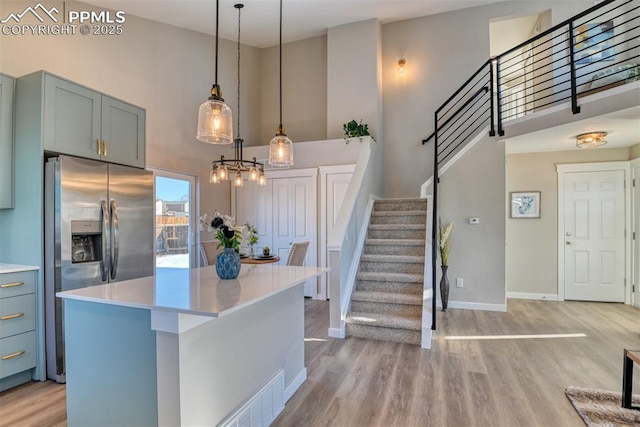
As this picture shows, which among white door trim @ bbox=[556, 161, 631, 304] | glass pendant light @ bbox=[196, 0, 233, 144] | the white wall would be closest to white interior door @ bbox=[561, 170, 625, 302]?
white door trim @ bbox=[556, 161, 631, 304]

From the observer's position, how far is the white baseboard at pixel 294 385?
2.36 m

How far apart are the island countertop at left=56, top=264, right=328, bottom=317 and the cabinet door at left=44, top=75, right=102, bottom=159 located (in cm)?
156

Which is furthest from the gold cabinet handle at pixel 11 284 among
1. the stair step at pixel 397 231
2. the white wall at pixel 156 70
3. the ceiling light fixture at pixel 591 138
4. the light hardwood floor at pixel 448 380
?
the ceiling light fixture at pixel 591 138

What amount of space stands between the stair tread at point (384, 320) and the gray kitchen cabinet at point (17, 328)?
9.49ft

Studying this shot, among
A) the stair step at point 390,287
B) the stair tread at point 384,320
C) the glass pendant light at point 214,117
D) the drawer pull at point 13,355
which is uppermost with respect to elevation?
the glass pendant light at point 214,117

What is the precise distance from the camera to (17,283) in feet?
8.36

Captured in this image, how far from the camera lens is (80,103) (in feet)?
9.50

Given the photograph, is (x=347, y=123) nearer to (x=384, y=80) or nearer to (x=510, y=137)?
(x=384, y=80)

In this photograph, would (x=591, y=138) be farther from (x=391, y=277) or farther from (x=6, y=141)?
(x=6, y=141)

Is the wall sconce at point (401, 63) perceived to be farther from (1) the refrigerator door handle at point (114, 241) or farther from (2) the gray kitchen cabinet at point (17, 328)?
(2) the gray kitchen cabinet at point (17, 328)

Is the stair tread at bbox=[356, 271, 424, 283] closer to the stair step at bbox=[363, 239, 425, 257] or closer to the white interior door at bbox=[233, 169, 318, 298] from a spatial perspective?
the stair step at bbox=[363, 239, 425, 257]

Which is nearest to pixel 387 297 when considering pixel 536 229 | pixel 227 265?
pixel 227 265

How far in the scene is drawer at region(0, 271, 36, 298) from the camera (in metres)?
2.47

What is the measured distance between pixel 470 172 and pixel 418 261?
5.65 ft
